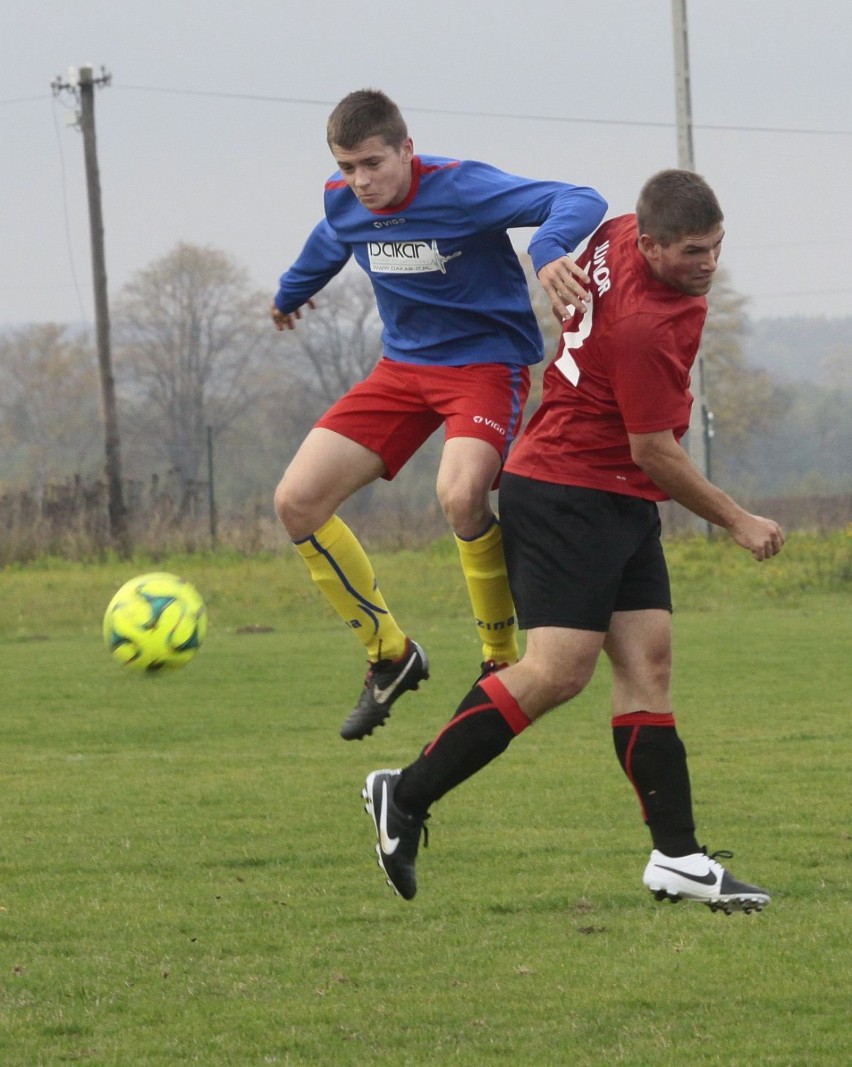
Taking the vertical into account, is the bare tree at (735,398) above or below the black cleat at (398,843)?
below

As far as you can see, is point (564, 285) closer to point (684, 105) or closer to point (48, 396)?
point (684, 105)

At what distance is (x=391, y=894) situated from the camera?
6.49m

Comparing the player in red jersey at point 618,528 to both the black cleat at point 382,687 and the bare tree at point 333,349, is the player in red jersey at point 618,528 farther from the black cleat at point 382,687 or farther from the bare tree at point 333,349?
the bare tree at point 333,349

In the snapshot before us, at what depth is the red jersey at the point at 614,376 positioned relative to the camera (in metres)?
4.63

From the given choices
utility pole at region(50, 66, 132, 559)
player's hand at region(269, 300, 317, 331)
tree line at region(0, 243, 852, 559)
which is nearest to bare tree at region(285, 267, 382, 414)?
tree line at region(0, 243, 852, 559)

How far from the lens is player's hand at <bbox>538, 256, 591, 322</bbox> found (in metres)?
4.55

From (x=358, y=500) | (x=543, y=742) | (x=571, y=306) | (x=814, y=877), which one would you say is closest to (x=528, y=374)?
(x=571, y=306)

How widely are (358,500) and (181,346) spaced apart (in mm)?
17168

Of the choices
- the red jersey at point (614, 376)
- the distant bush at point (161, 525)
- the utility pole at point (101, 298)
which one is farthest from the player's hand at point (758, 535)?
the utility pole at point (101, 298)

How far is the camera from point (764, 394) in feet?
216

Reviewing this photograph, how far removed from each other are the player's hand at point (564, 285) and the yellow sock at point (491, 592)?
1.13 metres

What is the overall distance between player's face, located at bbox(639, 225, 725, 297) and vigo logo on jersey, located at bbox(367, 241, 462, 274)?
102cm

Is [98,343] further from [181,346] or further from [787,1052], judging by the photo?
[181,346]

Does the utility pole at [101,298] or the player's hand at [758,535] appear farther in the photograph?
the utility pole at [101,298]
